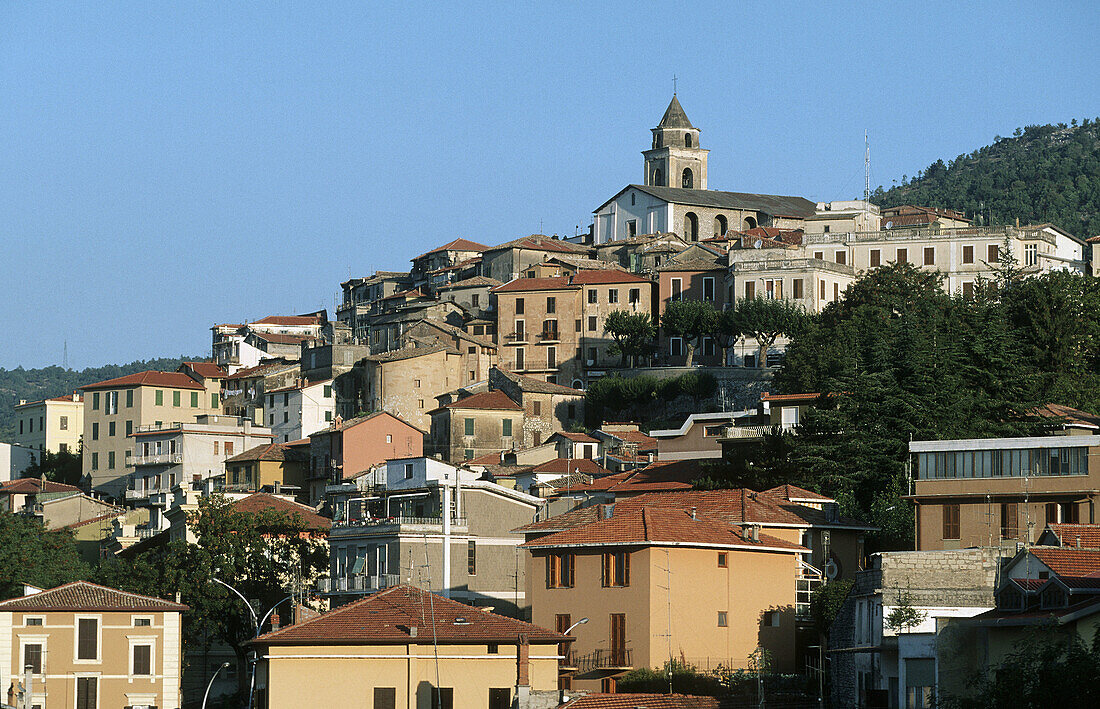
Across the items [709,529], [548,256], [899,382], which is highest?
[548,256]

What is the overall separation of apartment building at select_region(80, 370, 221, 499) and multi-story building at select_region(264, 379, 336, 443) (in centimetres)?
587

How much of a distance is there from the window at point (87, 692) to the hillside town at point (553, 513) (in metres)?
0.08

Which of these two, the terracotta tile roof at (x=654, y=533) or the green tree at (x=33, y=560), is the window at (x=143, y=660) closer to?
the green tree at (x=33, y=560)

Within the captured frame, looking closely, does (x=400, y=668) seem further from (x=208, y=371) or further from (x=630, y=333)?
(x=208, y=371)

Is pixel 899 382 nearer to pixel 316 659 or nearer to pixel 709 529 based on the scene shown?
pixel 709 529

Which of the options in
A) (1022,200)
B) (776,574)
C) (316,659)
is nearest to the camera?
(316,659)

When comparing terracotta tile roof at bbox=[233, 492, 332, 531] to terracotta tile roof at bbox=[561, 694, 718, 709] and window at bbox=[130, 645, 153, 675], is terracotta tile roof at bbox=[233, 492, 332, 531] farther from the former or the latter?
terracotta tile roof at bbox=[561, 694, 718, 709]

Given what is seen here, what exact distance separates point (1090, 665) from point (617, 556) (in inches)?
790

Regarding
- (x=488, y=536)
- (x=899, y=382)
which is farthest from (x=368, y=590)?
(x=899, y=382)

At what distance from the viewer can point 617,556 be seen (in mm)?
48844

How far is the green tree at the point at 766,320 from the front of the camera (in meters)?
95.9

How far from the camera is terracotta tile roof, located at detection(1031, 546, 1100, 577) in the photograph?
119 ft

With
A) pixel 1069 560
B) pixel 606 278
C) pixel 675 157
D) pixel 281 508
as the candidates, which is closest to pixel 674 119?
pixel 675 157

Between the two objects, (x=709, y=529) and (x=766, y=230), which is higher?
(x=766, y=230)
